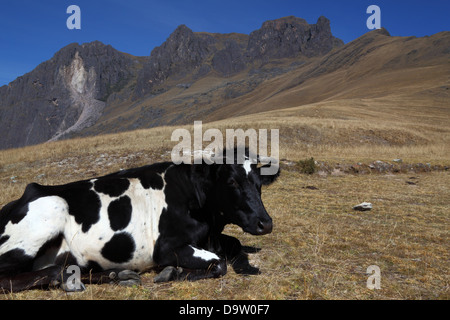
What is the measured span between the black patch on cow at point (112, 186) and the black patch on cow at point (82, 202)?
132 millimetres

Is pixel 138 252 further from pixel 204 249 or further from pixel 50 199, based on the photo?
pixel 50 199

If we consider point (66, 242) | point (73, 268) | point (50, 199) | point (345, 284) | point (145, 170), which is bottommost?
point (345, 284)

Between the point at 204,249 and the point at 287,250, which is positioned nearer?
the point at 204,249

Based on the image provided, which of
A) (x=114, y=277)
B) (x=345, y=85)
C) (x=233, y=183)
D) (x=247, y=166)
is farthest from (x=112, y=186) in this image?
(x=345, y=85)

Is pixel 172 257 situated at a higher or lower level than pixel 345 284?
higher

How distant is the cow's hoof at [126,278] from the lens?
4.37 metres

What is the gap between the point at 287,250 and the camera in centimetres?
612

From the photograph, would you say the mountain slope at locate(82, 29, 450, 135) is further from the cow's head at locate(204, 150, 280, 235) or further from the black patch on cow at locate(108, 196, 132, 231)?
the black patch on cow at locate(108, 196, 132, 231)

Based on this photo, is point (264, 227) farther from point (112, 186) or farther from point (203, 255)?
point (112, 186)

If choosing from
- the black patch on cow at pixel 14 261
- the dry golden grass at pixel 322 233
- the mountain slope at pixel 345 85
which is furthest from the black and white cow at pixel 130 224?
the mountain slope at pixel 345 85

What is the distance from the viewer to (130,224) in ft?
15.5

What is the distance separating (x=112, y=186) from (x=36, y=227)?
3.95 ft
